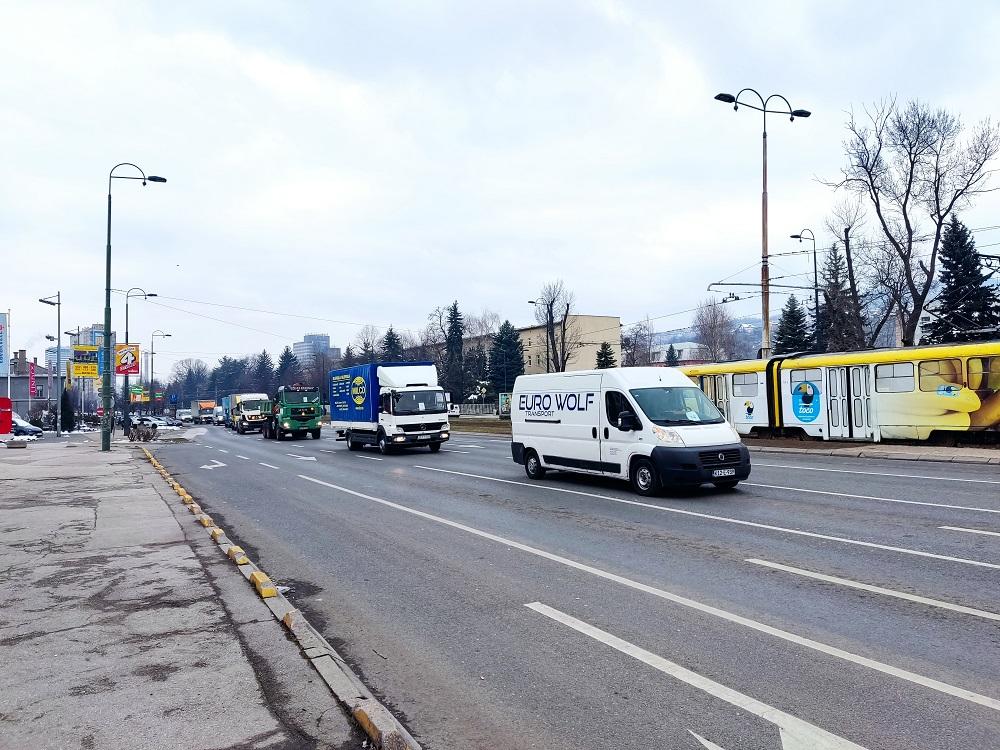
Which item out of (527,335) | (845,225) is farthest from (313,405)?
(527,335)

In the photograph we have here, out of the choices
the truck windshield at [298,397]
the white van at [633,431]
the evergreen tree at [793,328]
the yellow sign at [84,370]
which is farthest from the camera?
the evergreen tree at [793,328]

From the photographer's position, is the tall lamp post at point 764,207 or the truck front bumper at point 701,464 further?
the tall lamp post at point 764,207

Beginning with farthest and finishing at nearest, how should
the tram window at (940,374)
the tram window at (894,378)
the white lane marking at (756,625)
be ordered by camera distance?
1. the tram window at (894,378)
2. the tram window at (940,374)
3. the white lane marking at (756,625)

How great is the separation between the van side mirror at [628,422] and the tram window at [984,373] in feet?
41.3

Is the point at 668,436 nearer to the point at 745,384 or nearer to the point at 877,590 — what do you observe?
the point at 877,590

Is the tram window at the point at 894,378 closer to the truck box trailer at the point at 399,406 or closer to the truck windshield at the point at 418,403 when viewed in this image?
the truck box trailer at the point at 399,406

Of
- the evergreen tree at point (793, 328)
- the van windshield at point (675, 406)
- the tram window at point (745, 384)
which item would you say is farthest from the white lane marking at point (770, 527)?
the evergreen tree at point (793, 328)

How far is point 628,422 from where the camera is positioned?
13.2m

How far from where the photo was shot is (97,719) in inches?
158

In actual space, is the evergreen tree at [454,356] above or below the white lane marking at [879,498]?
above

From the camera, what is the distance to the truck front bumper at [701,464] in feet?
40.1

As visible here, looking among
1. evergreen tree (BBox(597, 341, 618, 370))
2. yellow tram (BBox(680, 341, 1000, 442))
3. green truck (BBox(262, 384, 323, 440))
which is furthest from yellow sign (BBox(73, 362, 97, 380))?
evergreen tree (BBox(597, 341, 618, 370))

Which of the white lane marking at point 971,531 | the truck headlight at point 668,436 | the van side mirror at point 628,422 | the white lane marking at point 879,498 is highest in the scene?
the van side mirror at point 628,422

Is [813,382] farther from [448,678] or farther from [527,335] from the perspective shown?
[527,335]
